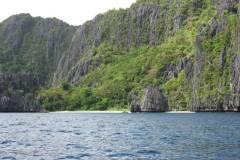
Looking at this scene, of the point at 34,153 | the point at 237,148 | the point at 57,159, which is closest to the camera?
the point at 57,159

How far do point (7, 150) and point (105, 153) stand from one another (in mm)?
13051

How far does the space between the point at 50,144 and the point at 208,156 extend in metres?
25.2

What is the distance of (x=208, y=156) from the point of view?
57.4 meters

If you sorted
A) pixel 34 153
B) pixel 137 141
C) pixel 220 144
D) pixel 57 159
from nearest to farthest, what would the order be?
pixel 57 159 → pixel 34 153 → pixel 220 144 → pixel 137 141

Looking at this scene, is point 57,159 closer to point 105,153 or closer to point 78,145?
point 105,153

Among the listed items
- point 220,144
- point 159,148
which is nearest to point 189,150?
point 159,148

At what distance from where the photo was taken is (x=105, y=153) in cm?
6128

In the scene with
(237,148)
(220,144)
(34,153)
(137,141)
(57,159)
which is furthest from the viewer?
(137,141)

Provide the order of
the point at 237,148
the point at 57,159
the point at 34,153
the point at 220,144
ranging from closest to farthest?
the point at 57,159
the point at 34,153
the point at 237,148
the point at 220,144

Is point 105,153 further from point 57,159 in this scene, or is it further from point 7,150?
point 7,150

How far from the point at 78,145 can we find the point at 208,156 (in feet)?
70.1

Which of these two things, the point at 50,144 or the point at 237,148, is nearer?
the point at 237,148

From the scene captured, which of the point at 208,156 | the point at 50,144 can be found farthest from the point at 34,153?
the point at 208,156

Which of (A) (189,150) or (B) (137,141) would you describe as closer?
(A) (189,150)
